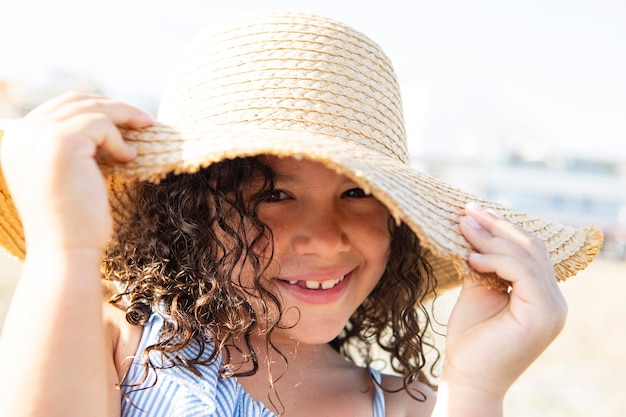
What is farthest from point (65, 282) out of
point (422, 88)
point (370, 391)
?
point (422, 88)

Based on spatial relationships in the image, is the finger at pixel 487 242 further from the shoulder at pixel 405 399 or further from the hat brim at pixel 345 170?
the shoulder at pixel 405 399

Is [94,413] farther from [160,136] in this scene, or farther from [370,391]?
[370,391]

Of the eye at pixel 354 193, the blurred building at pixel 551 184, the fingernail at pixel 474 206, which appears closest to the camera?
the fingernail at pixel 474 206

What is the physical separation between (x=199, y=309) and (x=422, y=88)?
27.7 meters

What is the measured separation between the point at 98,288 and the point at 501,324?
0.81 metres

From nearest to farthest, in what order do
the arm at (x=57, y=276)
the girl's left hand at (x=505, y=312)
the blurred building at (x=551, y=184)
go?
the arm at (x=57, y=276) < the girl's left hand at (x=505, y=312) < the blurred building at (x=551, y=184)

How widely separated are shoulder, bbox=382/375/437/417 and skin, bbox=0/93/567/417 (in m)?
0.35

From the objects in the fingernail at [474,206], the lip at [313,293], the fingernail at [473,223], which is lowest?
A: the lip at [313,293]

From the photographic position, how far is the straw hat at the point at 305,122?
4.15 ft

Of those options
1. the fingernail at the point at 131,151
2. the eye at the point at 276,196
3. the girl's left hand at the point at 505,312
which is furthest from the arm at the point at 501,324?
the fingernail at the point at 131,151

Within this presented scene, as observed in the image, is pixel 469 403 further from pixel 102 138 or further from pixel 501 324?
pixel 102 138

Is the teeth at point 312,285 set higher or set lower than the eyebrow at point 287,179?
lower

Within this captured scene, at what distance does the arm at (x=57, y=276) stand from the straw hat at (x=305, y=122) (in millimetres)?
135

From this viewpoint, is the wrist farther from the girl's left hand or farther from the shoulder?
the shoulder
